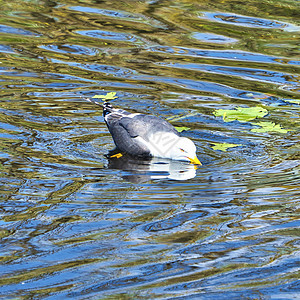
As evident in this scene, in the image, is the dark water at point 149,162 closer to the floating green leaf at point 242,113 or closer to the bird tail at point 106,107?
the floating green leaf at point 242,113

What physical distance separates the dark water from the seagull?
169mm

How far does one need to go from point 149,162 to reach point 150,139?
28 centimetres

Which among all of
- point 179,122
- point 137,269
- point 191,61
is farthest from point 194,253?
point 191,61

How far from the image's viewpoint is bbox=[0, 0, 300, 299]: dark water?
436cm

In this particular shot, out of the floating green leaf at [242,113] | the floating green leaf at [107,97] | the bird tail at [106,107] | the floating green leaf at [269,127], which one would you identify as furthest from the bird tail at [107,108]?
the floating green leaf at [269,127]

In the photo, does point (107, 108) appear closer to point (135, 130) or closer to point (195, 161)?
point (135, 130)

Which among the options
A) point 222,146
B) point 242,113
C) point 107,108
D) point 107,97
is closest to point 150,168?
point 222,146

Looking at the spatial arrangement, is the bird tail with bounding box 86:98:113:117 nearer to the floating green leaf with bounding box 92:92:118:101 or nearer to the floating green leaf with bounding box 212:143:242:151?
the floating green leaf with bounding box 92:92:118:101

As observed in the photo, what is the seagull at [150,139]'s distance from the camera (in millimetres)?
7078

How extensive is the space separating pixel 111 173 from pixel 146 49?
17.2ft

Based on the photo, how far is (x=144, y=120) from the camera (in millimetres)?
7531

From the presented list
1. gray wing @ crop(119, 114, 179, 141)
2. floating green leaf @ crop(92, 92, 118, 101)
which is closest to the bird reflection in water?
gray wing @ crop(119, 114, 179, 141)

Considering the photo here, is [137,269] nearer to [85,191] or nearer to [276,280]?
[276,280]

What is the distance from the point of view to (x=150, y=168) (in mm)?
6988
